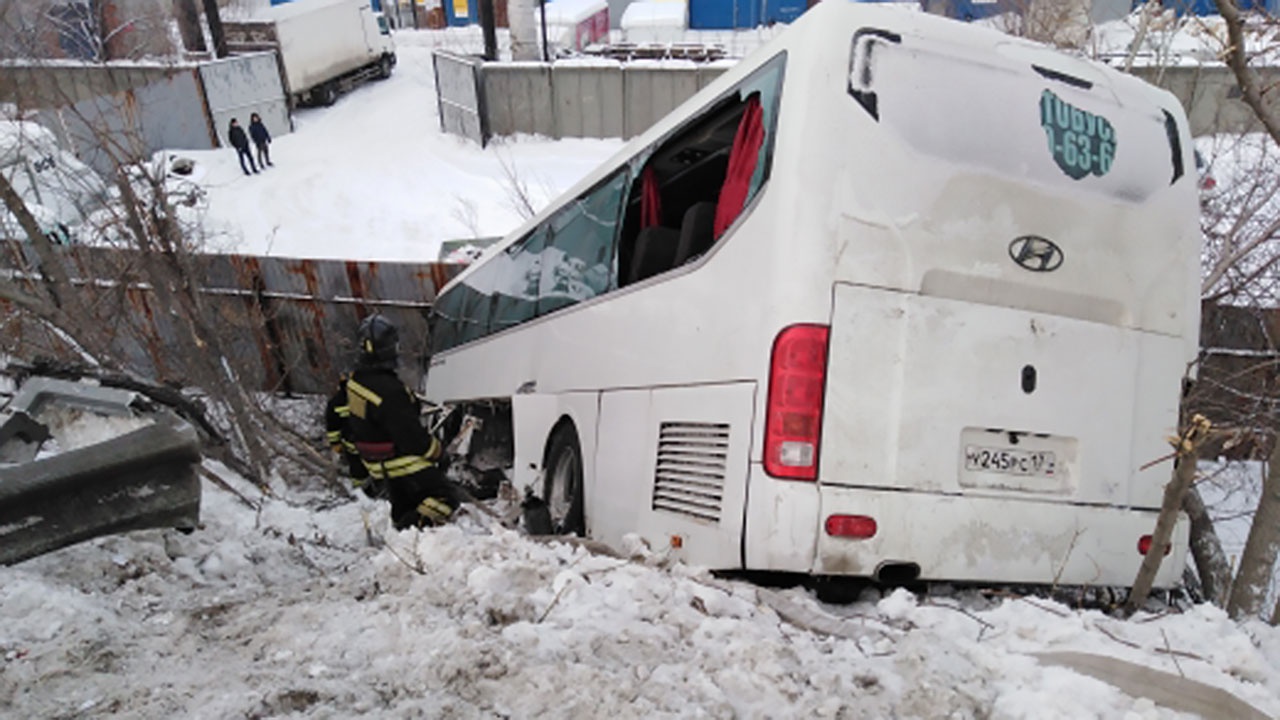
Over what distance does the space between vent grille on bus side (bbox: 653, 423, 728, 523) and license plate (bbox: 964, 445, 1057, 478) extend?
976mm

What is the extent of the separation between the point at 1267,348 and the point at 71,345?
37.3ft

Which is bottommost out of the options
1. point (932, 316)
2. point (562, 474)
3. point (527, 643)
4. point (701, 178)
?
point (562, 474)

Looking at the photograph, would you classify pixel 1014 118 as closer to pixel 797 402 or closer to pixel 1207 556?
pixel 797 402

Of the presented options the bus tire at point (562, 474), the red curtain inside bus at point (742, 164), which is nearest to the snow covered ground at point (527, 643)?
the bus tire at point (562, 474)

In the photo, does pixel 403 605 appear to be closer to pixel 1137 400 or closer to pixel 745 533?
pixel 745 533

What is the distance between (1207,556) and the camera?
170 inches

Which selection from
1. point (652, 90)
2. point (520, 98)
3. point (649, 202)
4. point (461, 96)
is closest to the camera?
point (649, 202)

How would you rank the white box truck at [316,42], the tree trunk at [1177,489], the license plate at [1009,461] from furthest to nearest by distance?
the white box truck at [316,42], the license plate at [1009,461], the tree trunk at [1177,489]

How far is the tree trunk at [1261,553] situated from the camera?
9.43 ft

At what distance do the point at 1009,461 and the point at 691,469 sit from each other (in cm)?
130

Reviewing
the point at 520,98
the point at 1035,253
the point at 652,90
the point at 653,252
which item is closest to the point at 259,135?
the point at 520,98

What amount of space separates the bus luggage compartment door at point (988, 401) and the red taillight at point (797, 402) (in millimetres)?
44

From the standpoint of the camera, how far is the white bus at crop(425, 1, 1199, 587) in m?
2.80

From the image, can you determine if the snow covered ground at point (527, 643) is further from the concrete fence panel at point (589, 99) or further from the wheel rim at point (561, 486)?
the concrete fence panel at point (589, 99)
